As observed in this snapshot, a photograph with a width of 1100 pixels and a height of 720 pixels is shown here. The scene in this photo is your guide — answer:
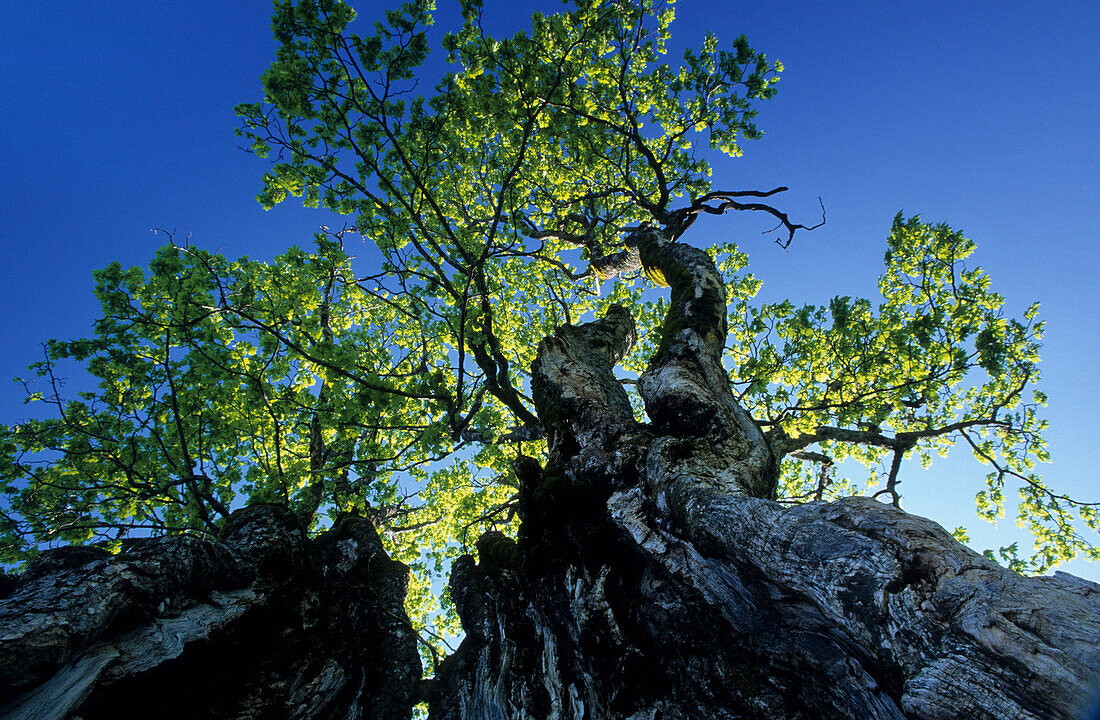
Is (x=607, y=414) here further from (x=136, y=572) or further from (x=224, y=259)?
(x=224, y=259)

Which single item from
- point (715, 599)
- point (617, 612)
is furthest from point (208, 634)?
point (715, 599)

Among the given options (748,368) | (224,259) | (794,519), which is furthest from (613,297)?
(794,519)

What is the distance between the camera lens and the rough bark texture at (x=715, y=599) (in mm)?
1886

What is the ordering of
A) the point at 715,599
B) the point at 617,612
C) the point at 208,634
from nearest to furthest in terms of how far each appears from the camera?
the point at 715,599 → the point at 208,634 → the point at 617,612

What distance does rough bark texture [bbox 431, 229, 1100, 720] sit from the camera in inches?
74.2

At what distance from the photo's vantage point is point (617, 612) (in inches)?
153

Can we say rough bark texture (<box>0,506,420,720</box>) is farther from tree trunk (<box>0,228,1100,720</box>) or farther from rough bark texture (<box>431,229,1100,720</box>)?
rough bark texture (<box>431,229,1100,720</box>)

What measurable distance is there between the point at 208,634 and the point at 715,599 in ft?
14.7

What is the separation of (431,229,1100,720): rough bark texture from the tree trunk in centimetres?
1

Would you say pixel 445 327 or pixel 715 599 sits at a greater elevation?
pixel 445 327

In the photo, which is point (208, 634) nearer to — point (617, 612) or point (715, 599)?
point (617, 612)

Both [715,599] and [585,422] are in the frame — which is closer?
[715,599]

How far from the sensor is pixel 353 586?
5.79 meters

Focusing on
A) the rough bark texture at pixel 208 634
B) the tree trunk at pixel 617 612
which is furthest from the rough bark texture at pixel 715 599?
the rough bark texture at pixel 208 634
